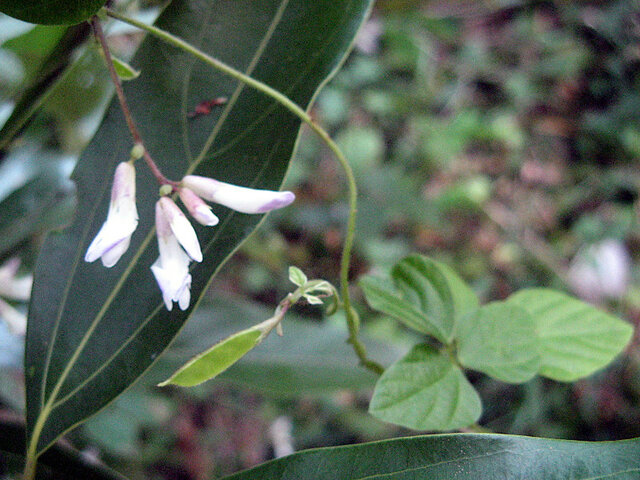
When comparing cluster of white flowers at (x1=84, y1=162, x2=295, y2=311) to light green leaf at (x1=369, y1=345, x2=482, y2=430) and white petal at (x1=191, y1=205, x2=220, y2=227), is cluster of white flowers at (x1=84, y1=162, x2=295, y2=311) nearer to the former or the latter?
white petal at (x1=191, y1=205, x2=220, y2=227)

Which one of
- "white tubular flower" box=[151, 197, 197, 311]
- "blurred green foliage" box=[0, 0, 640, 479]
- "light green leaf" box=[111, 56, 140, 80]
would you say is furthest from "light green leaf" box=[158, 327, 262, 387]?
"blurred green foliage" box=[0, 0, 640, 479]

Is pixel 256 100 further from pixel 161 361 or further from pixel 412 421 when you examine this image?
pixel 161 361

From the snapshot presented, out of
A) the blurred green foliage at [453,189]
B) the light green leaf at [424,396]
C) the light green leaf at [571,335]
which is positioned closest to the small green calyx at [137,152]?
the light green leaf at [424,396]

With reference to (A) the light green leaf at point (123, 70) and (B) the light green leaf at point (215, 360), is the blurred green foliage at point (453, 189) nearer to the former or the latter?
(A) the light green leaf at point (123, 70)

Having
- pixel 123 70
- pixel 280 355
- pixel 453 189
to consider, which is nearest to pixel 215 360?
pixel 123 70

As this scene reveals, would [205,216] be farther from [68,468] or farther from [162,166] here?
[68,468]
